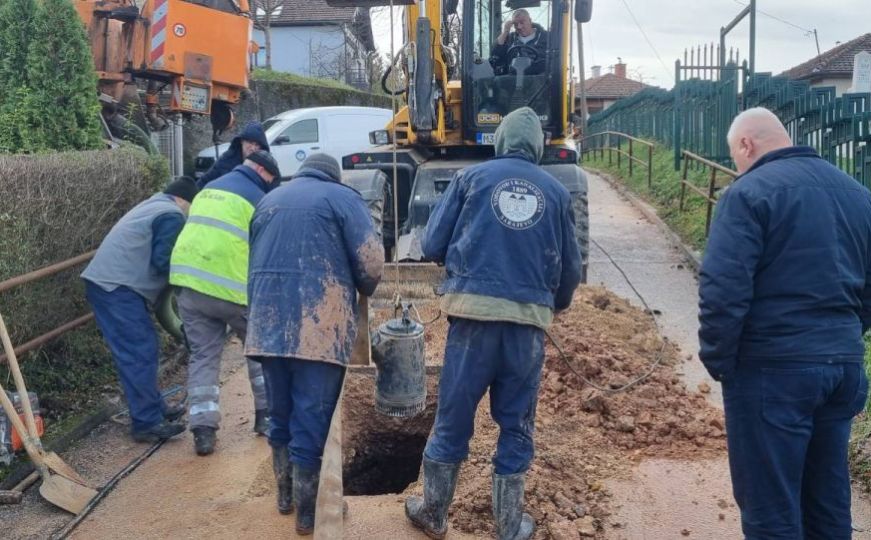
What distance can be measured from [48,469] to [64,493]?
158 millimetres

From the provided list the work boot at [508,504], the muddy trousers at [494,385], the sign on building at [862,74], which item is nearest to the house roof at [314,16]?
the sign on building at [862,74]

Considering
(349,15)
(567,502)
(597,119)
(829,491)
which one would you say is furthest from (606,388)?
(349,15)

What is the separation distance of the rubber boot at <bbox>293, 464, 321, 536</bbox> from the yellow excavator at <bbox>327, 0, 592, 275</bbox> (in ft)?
13.9

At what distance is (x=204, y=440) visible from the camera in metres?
5.29

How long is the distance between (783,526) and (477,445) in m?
2.12

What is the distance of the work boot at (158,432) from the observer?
5504 mm

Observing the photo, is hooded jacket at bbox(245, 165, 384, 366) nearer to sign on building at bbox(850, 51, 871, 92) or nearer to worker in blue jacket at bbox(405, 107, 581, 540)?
worker in blue jacket at bbox(405, 107, 581, 540)

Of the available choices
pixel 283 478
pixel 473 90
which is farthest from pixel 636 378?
pixel 473 90

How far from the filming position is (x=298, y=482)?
4.20 meters

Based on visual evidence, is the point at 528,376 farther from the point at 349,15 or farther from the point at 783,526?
the point at 349,15

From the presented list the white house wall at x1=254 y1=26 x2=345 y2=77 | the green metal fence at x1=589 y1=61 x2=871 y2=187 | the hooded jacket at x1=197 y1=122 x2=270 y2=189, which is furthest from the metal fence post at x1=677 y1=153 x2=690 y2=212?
the white house wall at x1=254 y1=26 x2=345 y2=77

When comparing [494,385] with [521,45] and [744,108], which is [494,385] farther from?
[744,108]

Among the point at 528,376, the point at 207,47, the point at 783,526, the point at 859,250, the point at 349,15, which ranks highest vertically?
the point at 349,15

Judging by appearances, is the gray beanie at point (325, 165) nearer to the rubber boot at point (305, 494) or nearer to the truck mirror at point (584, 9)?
the rubber boot at point (305, 494)
